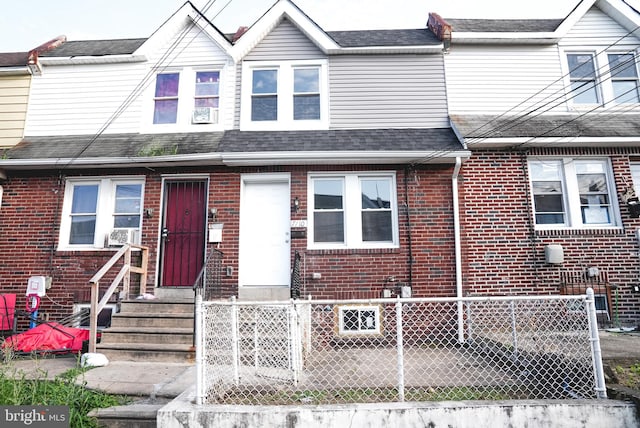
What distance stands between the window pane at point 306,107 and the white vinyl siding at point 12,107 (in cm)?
610

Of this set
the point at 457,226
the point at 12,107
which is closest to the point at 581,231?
the point at 457,226

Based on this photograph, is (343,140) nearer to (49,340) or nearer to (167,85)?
(167,85)

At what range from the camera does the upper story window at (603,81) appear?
8133mm

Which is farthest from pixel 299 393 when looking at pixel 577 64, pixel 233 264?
pixel 577 64

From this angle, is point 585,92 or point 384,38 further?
point 384,38

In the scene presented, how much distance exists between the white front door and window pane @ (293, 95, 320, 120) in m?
1.53

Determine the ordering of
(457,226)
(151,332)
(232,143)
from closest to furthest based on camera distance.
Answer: (151,332) → (457,226) → (232,143)

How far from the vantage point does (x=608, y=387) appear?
338 cm

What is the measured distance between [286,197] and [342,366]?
3725 mm

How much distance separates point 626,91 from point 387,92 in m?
5.42

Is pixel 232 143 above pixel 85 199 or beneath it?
above

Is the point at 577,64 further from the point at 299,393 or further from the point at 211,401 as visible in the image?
the point at 211,401

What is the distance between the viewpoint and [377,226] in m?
7.46

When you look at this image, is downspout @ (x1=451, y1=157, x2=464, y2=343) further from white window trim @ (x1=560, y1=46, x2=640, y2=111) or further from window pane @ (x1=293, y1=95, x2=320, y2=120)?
white window trim @ (x1=560, y1=46, x2=640, y2=111)
